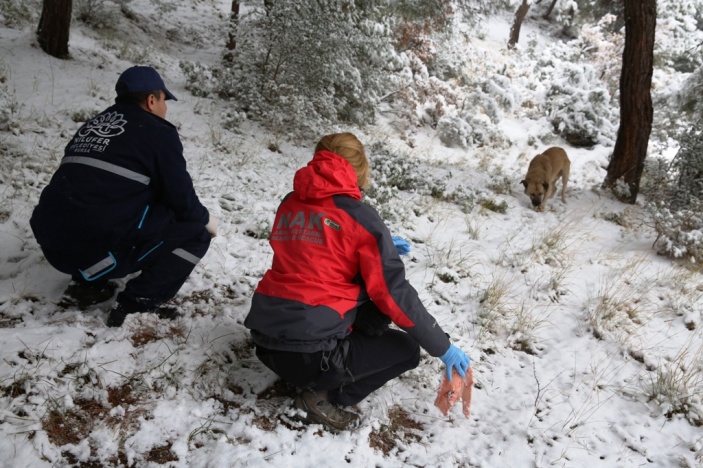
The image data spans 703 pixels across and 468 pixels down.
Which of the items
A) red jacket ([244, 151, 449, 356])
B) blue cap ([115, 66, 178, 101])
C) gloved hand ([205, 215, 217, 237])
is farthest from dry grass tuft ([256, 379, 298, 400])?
blue cap ([115, 66, 178, 101])

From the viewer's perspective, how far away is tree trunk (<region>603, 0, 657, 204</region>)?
6.52 meters

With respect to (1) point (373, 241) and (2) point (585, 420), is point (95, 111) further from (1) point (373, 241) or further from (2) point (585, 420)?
(2) point (585, 420)

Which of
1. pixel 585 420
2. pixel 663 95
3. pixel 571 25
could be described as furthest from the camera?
pixel 571 25

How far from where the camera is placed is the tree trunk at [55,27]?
6.40m

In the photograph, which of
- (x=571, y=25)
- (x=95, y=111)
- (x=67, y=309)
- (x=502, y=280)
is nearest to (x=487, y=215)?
(x=502, y=280)

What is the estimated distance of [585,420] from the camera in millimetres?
2822

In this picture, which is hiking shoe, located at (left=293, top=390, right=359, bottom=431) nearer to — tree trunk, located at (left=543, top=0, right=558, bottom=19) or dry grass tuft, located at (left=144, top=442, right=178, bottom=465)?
dry grass tuft, located at (left=144, top=442, right=178, bottom=465)

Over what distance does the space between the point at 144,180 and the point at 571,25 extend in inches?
1136

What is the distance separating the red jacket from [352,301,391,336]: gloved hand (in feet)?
0.60

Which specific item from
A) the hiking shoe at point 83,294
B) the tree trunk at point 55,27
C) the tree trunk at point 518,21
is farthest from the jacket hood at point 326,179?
the tree trunk at point 518,21

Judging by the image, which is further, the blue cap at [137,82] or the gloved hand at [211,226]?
the gloved hand at [211,226]

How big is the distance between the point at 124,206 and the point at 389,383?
1973 mm

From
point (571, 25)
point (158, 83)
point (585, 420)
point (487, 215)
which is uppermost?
point (571, 25)

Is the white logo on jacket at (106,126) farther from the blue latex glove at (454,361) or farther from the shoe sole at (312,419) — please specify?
the blue latex glove at (454,361)
